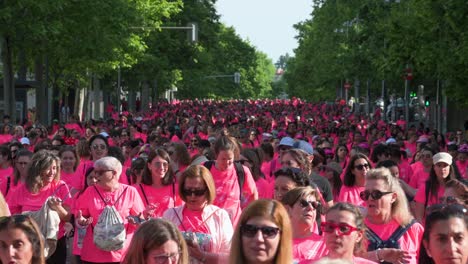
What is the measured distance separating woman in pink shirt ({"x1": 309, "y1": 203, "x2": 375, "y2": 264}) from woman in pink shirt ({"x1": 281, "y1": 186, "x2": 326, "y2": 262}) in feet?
1.54

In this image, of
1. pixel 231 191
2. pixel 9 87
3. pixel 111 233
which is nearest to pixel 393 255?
pixel 111 233

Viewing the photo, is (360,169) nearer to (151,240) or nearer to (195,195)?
(195,195)

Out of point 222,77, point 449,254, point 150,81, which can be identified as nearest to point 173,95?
point 222,77

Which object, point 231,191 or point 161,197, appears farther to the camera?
point 231,191

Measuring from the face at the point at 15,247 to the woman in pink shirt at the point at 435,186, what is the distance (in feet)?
17.8

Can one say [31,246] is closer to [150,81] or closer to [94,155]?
[94,155]

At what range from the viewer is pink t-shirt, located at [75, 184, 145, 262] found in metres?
9.66

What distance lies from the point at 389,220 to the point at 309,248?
0.92 meters

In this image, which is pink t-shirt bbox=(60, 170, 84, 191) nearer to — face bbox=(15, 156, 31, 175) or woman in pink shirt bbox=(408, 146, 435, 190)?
face bbox=(15, 156, 31, 175)

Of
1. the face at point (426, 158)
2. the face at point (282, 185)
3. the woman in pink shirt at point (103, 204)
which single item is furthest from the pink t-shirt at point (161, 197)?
the face at point (426, 158)

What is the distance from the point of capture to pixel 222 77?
480 ft

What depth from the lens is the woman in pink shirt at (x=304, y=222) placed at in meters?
7.17

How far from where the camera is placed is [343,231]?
21.6 feet

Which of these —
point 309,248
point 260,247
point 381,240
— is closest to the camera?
point 260,247
